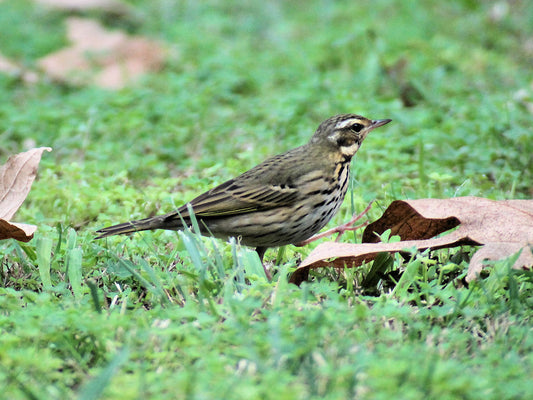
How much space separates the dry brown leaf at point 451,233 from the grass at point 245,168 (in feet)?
0.36

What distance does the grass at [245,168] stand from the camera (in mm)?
3312

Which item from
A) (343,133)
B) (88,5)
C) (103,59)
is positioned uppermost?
(88,5)

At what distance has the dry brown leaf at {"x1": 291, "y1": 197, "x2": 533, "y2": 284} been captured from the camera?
14.0ft

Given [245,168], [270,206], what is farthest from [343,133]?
[245,168]

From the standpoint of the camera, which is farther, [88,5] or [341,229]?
[88,5]

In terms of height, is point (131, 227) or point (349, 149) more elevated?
point (349, 149)

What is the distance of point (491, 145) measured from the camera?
7.28 meters

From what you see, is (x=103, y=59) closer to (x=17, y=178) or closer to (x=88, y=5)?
(x=88, y=5)

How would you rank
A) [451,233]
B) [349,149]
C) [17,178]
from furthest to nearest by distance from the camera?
[349,149] → [17,178] → [451,233]

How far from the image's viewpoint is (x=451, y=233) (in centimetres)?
447

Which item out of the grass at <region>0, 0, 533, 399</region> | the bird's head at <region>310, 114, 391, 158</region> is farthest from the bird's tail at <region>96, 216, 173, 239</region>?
the bird's head at <region>310, 114, 391, 158</region>

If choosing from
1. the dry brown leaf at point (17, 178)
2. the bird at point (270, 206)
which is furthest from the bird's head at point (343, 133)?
the dry brown leaf at point (17, 178)

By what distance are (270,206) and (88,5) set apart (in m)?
7.62

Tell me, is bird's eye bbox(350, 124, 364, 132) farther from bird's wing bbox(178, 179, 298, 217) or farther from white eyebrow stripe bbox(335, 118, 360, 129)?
bird's wing bbox(178, 179, 298, 217)
